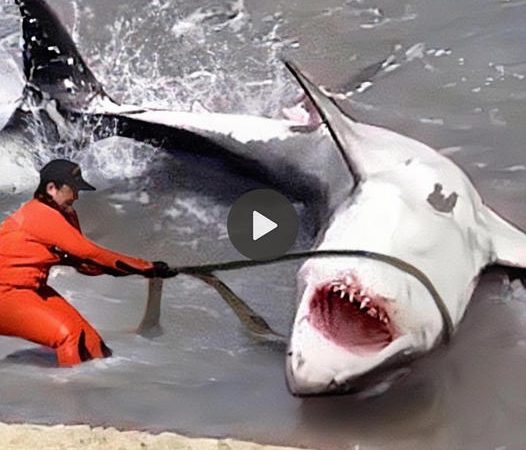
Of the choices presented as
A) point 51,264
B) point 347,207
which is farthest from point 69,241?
point 347,207

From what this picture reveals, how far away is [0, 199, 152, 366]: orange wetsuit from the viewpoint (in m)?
1.06

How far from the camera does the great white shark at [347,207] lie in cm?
97

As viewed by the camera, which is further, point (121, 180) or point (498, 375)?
point (121, 180)

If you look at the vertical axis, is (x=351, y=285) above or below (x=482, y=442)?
above

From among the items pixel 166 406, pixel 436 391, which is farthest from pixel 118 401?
pixel 436 391

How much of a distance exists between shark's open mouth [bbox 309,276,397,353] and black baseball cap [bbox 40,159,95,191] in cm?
30

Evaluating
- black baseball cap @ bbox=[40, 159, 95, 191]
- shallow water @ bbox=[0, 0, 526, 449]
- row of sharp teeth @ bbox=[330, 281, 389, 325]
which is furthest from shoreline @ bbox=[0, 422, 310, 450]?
black baseball cap @ bbox=[40, 159, 95, 191]

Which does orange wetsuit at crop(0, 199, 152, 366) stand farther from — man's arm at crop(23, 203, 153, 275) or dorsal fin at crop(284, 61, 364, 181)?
dorsal fin at crop(284, 61, 364, 181)

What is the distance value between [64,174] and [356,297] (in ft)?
1.12

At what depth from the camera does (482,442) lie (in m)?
0.96

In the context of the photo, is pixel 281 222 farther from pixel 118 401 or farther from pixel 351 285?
pixel 118 401

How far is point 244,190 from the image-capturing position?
1091mm

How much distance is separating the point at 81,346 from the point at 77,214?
14 cm

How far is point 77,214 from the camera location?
1.11m
